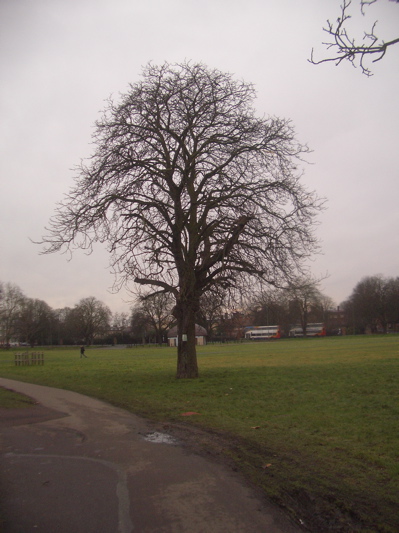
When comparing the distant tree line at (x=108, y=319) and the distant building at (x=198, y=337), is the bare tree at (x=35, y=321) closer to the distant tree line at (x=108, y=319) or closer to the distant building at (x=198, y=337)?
the distant tree line at (x=108, y=319)

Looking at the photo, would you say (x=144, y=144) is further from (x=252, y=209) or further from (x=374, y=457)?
(x=374, y=457)

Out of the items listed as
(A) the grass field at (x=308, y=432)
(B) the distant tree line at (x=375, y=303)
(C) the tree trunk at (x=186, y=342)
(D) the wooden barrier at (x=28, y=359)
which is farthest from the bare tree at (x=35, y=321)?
(A) the grass field at (x=308, y=432)

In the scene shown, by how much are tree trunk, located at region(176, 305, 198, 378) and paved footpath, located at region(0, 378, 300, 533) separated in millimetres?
9619

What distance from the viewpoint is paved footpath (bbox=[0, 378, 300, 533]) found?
454cm

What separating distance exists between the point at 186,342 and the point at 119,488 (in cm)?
1341

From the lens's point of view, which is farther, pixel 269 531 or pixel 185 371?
pixel 185 371

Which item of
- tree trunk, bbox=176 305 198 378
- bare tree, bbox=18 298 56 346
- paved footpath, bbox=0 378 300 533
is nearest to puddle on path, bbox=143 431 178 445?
paved footpath, bbox=0 378 300 533

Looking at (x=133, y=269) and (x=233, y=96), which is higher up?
(x=233, y=96)

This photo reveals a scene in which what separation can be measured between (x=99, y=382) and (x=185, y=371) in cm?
376

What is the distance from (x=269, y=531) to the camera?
4.36m

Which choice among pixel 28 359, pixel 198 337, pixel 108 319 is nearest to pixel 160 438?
pixel 28 359

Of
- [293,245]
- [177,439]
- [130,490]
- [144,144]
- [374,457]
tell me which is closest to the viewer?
[130,490]

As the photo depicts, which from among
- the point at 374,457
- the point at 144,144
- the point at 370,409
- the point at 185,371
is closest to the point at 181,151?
the point at 144,144

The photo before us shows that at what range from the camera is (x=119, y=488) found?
5.56m
